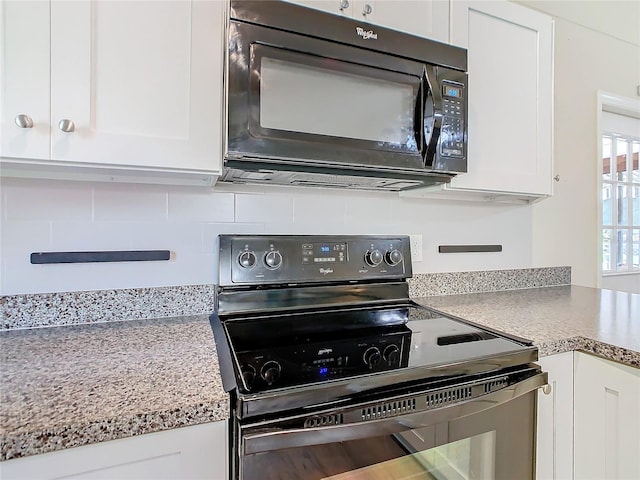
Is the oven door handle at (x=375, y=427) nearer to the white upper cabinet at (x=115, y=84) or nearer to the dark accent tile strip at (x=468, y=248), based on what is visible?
Result: the white upper cabinet at (x=115, y=84)

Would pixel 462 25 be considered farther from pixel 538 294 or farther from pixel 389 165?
pixel 538 294

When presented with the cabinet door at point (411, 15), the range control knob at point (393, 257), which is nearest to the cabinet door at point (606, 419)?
the range control knob at point (393, 257)

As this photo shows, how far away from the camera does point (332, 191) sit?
1418 mm

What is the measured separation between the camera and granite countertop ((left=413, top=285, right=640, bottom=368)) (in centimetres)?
98

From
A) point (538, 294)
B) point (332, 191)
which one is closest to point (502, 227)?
point (538, 294)

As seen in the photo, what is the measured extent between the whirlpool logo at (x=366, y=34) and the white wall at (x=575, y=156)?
1.29 m

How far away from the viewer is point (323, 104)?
102cm

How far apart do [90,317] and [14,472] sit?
2.02 ft

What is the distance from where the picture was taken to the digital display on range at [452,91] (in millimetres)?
1146

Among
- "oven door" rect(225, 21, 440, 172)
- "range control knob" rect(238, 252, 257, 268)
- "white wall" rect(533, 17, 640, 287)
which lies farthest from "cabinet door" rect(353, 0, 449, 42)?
"white wall" rect(533, 17, 640, 287)

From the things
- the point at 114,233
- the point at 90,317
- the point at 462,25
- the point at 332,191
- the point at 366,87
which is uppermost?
the point at 462,25

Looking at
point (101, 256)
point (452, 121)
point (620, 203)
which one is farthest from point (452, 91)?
point (620, 203)

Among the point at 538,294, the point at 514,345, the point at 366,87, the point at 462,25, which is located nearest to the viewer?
the point at 514,345

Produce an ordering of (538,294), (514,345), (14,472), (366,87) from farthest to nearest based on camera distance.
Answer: (538,294) < (366,87) < (514,345) < (14,472)
